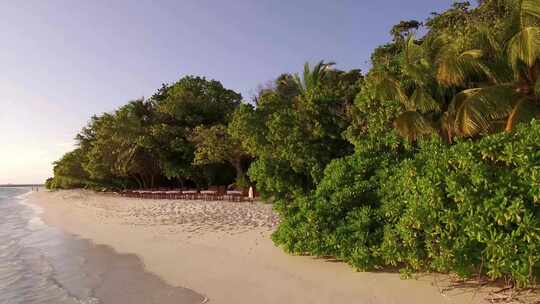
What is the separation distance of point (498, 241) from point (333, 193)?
10.2 ft

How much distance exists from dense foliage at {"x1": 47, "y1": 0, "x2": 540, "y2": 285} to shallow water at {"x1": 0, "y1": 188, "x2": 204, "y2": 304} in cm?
263

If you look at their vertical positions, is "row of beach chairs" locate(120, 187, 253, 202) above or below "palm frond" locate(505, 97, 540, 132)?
below

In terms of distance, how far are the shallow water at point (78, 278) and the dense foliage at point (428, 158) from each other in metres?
2.63

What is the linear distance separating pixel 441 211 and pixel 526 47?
12.3 feet

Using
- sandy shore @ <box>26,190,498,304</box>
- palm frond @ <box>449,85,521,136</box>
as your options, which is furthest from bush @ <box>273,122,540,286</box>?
palm frond @ <box>449,85,521,136</box>

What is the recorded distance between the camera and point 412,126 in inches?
284

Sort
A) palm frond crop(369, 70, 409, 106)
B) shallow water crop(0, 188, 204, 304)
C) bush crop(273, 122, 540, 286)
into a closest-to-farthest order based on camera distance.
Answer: bush crop(273, 122, 540, 286) < shallow water crop(0, 188, 204, 304) < palm frond crop(369, 70, 409, 106)

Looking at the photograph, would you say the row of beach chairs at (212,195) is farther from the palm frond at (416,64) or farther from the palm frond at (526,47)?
the palm frond at (526,47)

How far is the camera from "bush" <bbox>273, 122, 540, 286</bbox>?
406 centimetres

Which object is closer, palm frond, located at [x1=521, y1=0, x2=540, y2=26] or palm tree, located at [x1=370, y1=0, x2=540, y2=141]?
palm tree, located at [x1=370, y1=0, x2=540, y2=141]

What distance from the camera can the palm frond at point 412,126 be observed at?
7.12 metres

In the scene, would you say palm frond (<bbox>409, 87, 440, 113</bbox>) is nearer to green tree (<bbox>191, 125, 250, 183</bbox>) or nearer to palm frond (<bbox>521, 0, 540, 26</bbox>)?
palm frond (<bbox>521, 0, 540, 26</bbox>)

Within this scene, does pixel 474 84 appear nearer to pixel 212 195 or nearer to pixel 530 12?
pixel 530 12

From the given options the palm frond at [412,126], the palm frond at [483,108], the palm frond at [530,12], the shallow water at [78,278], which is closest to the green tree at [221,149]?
the shallow water at [78,278]
